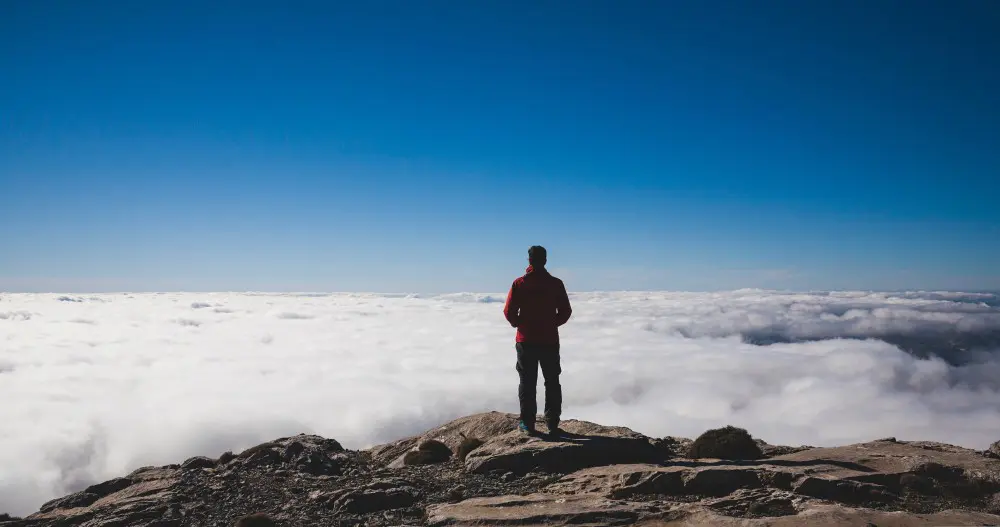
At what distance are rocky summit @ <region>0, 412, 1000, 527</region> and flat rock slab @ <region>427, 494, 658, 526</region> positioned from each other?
0.02 metres

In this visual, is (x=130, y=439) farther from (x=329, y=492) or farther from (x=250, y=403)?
(x=329, y=492)

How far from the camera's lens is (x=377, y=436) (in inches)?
5994

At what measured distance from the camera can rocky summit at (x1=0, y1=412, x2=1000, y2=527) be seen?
763 cm

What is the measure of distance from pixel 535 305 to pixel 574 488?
3.88 metres

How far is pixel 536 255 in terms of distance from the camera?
11.1 m

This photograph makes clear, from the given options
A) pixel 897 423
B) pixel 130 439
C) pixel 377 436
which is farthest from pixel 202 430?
pixel 897 423

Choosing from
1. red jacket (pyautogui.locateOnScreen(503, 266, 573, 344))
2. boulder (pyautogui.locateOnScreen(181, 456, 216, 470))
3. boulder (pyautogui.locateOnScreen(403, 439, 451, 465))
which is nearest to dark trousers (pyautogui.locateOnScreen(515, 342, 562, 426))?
red jacket (pyautogui.locateOnScreen(503, 266, 573, 344))

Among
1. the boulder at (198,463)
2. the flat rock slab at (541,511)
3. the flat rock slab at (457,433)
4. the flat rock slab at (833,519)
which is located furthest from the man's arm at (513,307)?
the boulder at (198,463)

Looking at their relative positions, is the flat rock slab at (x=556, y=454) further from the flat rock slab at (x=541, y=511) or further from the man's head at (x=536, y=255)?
the man's head at (x=536, y=255)

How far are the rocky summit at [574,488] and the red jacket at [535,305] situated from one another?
2511 millimetres

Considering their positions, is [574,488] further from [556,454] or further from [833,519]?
[833,519]

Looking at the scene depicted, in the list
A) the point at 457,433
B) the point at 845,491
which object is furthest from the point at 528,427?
the point at 845,491

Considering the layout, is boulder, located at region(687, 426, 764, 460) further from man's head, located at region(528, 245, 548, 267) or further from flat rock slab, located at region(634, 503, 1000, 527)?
man's head, located at region(528, 245, 548, 267)

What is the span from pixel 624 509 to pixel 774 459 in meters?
5.10
